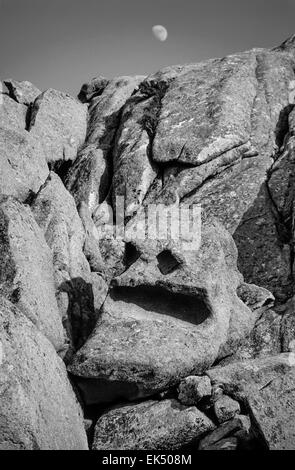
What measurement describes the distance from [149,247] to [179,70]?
80.8ft

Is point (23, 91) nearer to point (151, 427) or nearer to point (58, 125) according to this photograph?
point (58, 125)

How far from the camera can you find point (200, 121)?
104ft

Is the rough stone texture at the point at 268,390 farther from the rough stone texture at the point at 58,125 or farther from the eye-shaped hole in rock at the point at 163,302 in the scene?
the rough stone texture at the point at 58,125

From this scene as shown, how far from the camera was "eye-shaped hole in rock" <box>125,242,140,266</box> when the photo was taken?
20125 millimetres

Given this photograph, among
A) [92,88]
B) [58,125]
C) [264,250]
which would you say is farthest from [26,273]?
[92,88]

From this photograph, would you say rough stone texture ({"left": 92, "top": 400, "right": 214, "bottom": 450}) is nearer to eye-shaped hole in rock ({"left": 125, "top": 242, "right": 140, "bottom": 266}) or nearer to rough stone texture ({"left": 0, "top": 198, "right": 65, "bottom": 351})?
rough stone texture ({"left": 0, "top": 198, "right": 65, "bottom": 351})

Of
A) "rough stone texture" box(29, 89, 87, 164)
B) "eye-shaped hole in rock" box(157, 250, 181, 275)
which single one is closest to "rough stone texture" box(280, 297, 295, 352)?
"eye-shaped hole in rock" box(157, 250, 181, 275)

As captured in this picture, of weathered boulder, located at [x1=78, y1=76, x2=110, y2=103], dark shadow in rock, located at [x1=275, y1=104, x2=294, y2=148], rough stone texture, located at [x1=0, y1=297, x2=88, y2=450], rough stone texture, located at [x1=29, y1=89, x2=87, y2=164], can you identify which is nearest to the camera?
rough stone texture, located at [x1=0, y1=297, x2=88, y2=450]

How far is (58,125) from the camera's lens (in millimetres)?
38375

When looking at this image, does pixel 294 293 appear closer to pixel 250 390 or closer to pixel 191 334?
pixel 191 334

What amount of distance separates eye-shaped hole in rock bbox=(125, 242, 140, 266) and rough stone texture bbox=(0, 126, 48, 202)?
8.59 metres
